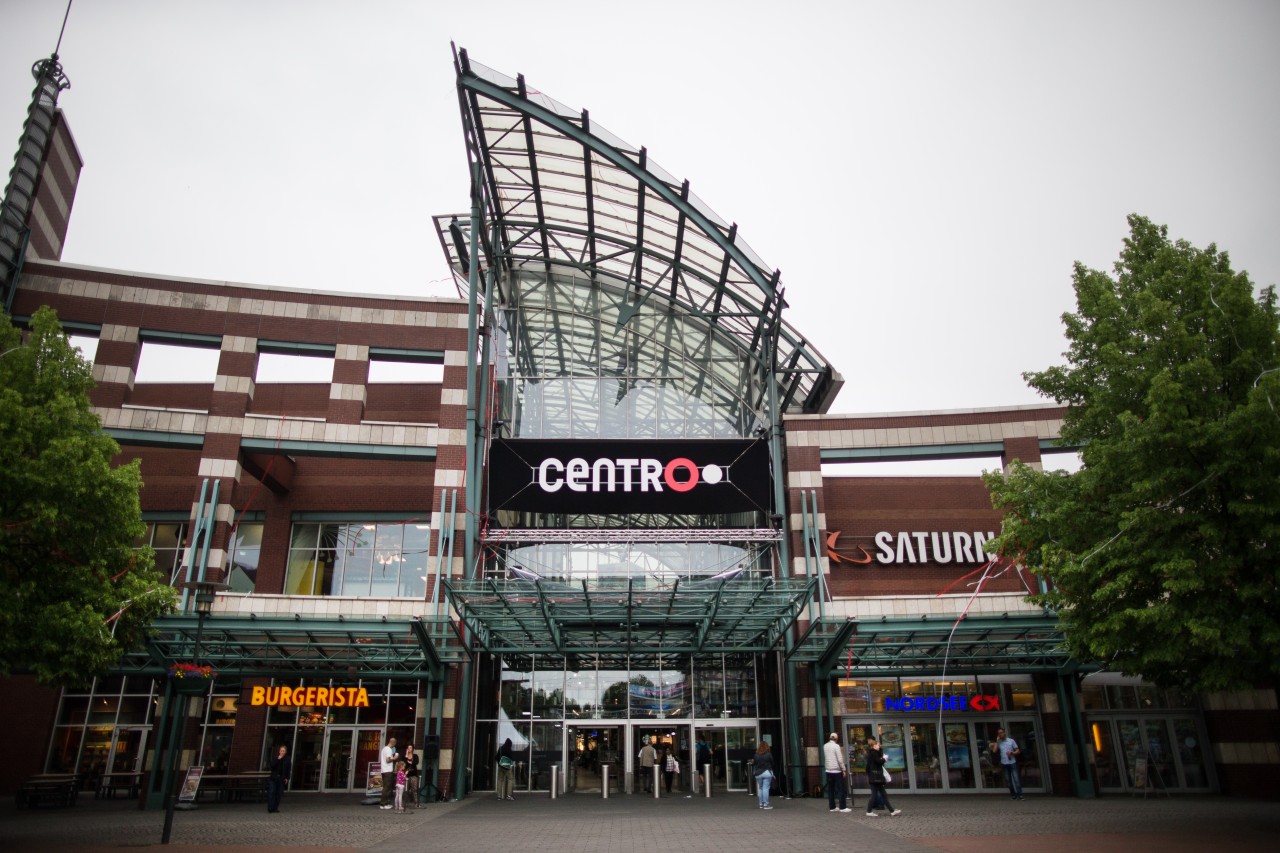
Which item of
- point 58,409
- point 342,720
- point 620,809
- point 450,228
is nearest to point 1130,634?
point 620,809

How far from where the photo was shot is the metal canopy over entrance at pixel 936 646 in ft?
75.7

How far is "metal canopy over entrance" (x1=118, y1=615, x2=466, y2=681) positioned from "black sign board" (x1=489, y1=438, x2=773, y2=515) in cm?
592

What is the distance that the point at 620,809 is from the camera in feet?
69.6

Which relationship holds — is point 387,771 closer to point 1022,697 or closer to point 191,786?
point 191,786

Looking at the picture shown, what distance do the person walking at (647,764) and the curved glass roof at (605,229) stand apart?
1339 centimetres

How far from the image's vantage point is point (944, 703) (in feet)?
85.3

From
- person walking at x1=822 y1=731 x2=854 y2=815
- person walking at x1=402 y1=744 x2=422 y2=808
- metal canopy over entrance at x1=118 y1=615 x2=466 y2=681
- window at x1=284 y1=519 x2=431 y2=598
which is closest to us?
person walking at x1=822 y1=731 x2=854 y2=815

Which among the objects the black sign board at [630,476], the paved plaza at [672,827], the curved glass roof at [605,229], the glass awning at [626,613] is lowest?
the paved plaza at [672,827]

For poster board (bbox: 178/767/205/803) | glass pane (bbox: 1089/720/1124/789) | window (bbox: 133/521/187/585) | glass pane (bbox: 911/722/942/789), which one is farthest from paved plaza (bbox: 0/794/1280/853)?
window (bbox: 133/521/187/585)

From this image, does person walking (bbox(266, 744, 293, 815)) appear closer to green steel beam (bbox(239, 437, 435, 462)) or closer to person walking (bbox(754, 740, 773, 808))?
green steel beam (bbox(239, 437, 435, 462))

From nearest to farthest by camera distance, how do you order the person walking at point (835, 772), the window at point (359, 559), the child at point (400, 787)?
1. the person walking at point (835, 772)
2. the child at point (400, 787)
3. the window at point (359, 559)

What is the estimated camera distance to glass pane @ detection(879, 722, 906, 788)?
2588cm

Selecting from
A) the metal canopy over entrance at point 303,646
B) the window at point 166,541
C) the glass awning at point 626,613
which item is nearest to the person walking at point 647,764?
the glass awning at point 626,613

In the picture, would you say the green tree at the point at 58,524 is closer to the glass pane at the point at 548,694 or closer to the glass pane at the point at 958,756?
the glass pane at the point at 548,694
